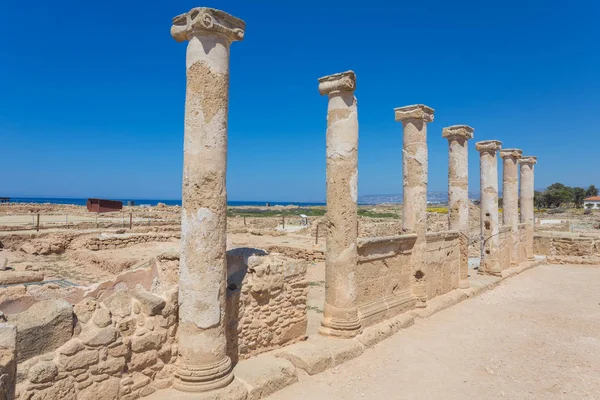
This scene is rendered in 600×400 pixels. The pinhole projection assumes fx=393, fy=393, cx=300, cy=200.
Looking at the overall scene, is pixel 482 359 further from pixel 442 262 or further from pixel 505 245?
pixel 505 245

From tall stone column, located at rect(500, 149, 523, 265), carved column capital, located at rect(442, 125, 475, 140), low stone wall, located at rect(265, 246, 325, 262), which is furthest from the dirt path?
low stone wall, located at rect(265, 246, 325, 262)

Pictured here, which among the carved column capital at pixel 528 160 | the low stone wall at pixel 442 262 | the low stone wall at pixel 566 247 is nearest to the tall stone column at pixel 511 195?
the carved column capital at pixel 528 160

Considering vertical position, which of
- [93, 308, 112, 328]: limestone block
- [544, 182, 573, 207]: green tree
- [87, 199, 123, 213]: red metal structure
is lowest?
[93, 308, 112, 328]: limestone block

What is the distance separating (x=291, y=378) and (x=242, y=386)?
0.77 m

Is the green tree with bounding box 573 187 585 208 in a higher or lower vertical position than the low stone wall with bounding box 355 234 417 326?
higher

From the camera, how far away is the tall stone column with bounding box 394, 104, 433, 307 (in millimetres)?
8539

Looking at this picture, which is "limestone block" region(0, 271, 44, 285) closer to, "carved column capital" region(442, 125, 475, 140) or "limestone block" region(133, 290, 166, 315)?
"limestone block" region(133, 290, 166, 315)

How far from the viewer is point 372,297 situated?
7.43 metres

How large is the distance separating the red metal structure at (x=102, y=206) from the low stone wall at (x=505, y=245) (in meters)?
29.6

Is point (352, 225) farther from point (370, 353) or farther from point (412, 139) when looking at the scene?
point (412, 139)

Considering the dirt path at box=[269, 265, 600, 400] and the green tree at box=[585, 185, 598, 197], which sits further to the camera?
the green tree at box=[585, 185, 598, 197]

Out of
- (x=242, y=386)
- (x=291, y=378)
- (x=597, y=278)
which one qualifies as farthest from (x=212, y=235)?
(x=597, y=278)

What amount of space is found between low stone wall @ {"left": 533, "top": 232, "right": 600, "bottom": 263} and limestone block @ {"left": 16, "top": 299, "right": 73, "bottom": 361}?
18.1 meters

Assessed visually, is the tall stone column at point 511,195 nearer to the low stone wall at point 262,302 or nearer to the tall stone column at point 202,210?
the low stone wall at point 262,302
